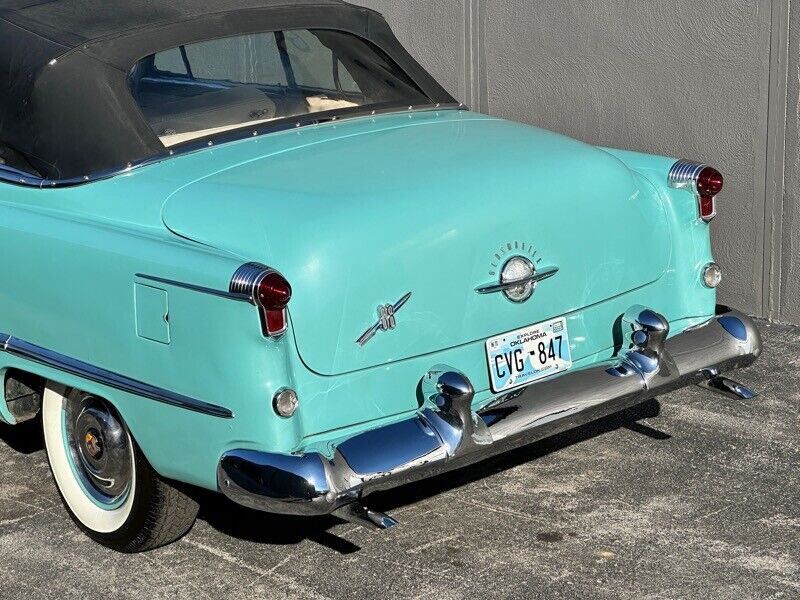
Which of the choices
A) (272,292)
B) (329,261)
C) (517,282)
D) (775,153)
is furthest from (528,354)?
(775,153)

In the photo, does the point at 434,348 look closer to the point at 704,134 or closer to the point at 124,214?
the point at 124,214

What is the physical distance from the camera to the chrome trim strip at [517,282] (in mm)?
4281

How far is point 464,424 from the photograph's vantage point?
13.5ft

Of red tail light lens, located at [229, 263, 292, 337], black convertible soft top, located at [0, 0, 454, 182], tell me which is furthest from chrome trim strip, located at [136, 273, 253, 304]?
black convertible soft top, located at [0, 0, 454, 182]

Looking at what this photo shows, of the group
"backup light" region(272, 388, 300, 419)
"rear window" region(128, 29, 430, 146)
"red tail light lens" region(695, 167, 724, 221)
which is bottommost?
"backup light" region(272, 388, 300, 419)

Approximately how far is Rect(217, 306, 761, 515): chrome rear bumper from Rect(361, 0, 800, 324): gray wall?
207 cm

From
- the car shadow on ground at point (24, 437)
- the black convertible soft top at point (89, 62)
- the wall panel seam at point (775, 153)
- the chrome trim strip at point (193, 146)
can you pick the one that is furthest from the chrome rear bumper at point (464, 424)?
the wall panel seam at point (775, 153)

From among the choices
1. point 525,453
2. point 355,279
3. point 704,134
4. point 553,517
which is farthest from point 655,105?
point 355,279

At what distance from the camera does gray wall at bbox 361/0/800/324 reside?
6.66m

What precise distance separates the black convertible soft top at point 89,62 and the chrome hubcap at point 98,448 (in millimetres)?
803

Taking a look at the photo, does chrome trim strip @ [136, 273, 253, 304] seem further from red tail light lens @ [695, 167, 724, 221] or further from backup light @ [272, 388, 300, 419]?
red tail light lens @ [695, 167, 724, 221]

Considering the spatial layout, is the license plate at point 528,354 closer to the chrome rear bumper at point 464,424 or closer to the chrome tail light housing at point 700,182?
the chrome rear bumper at point 464,424

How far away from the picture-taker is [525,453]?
536 centimetres

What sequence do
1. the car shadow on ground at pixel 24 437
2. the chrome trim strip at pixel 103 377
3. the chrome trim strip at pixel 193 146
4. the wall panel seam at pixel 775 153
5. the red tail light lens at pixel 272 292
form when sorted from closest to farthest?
the red tail light lens at pixel 272 292 < the chrome trim strip at pixel 103 377 < the chrome trim strip at pixel 193 146 < the car shadow on ground at pixel 24 437 < the wall panel seam at pixel 775 153
